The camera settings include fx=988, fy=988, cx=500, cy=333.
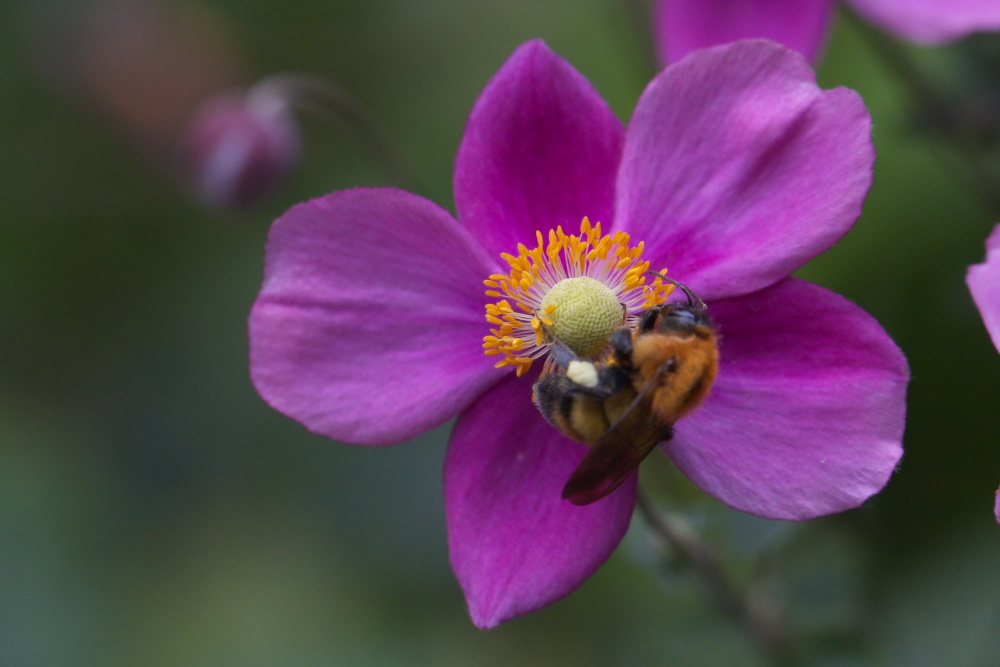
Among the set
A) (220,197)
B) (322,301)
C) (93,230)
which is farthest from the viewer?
(93,230)

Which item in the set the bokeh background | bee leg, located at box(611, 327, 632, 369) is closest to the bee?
bee leg, located at box(611, 327, 632, 369)

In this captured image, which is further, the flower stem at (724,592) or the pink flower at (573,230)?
the flower stem at (724,592)

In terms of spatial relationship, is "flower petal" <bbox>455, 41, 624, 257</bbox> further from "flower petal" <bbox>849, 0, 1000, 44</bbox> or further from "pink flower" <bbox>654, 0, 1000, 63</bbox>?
"flower petal" <bbox>849, 0, 1000, 44</bbox>

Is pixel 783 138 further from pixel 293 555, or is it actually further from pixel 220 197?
pixel 293 555

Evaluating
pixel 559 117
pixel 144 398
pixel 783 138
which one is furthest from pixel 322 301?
pixel 144 398

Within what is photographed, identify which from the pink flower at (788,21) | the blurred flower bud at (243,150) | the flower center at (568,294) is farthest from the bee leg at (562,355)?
the blurred flower bud at (243,150)

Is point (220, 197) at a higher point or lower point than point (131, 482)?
higher

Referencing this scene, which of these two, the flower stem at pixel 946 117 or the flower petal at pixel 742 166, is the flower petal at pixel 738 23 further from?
the flower petal at pixel 742 166
